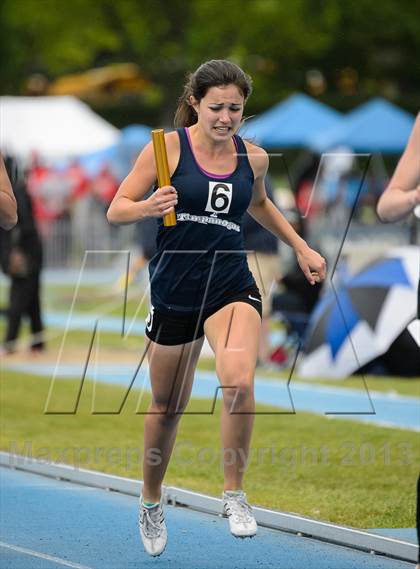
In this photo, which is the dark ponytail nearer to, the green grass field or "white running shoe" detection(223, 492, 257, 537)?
"white running shoe" detection(223, 492, 257, 537)

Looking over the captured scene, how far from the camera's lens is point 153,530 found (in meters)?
6.49

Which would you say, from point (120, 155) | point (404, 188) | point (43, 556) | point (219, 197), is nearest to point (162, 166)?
point (219, 197)

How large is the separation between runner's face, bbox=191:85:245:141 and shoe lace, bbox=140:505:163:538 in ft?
5.64

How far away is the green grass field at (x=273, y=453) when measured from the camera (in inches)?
317

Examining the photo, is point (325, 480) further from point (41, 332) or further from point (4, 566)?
point (41, 332)

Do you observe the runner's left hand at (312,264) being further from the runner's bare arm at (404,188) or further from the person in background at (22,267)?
the person in background at (22,267)

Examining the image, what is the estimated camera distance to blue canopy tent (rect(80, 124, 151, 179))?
36.8 m

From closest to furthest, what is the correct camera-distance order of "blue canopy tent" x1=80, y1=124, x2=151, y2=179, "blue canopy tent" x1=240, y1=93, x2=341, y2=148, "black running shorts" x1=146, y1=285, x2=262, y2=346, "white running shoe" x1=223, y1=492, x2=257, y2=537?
1. "white running shoe" x1=223, y1=492, x2=257, y2=537
2. "black running shorts" x1=146, y1=285, x2=262, y2=346
3. "blue canopy tent" x1=240, y1=93, x2=341, y2=148
4. "blue canopy tent" x1=80, y1=124, x2=151, y2=179

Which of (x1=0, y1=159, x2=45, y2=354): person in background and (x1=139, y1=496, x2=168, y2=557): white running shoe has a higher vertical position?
(x1=0, y1=159, x2=45, y2=354): person in background

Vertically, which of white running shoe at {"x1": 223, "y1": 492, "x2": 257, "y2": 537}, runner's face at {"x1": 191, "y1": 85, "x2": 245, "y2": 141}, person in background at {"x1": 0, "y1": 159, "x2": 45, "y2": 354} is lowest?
white running shoe at {"x1": 223, "y1": 492, "x2": 257, "y2": 537}

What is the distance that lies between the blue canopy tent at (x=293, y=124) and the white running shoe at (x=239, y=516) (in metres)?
29.2

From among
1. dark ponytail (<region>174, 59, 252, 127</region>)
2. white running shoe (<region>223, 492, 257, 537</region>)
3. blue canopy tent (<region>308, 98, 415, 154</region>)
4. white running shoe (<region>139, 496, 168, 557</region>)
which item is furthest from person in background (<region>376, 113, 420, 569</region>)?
blue canopy tent (<region>308, 98, 415, 154</region>)

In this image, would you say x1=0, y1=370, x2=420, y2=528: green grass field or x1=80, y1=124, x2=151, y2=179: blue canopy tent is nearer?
x1=0, y1=370, x2=420, y2=528: green grass field

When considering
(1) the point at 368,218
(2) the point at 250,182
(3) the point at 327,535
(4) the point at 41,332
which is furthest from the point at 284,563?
(1) the point at 368,218
